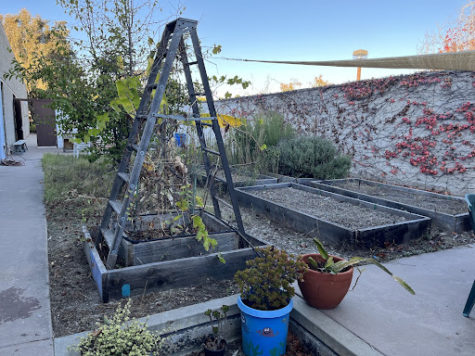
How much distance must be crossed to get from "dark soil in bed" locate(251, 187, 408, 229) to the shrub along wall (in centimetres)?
164

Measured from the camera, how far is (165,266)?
250cm

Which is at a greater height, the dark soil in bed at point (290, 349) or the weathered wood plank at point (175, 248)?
the weathered wood plank at point (175, 248)

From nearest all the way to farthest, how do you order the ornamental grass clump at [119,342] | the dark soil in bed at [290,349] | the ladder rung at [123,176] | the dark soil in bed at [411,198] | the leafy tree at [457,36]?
the ornamental grass clump at [119,342] < the dark soil in bed at [290,349] < the ladder rung at [123,176] < the dark soil in bed at [411,198] < the leafy tree at [457,36]

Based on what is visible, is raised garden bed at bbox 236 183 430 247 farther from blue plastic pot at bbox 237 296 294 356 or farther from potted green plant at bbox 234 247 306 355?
blue plastic pot at bbox 237 296 294 356

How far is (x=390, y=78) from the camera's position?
6.87 meters

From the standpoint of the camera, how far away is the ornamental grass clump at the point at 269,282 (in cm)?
195

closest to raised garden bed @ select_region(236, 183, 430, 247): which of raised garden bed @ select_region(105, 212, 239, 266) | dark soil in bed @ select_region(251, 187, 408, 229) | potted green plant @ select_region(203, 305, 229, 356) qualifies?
dark soil in bed @ select_region(251, 187, 408, 229)

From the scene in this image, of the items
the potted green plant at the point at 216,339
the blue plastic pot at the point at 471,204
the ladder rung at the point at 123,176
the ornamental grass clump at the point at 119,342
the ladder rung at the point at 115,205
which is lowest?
the potted green plant at the point at 216,339

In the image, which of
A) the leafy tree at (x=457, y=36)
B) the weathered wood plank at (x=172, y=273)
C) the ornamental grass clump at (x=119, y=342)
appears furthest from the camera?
the leafy tree at (x=457, y=36)

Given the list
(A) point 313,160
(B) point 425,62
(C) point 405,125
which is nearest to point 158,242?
(B) point 425,62

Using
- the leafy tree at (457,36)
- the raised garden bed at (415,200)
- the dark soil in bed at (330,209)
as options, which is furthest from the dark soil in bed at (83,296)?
the leafy tree at (457,36)

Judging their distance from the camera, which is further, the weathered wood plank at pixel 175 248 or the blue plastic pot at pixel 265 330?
the weathered wood plank at pixel 175 248

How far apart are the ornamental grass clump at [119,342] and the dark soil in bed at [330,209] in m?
2.54

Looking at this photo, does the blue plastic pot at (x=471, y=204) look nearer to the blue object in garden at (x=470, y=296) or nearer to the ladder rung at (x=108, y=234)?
the blue object in garden at (x=470, y=296)
